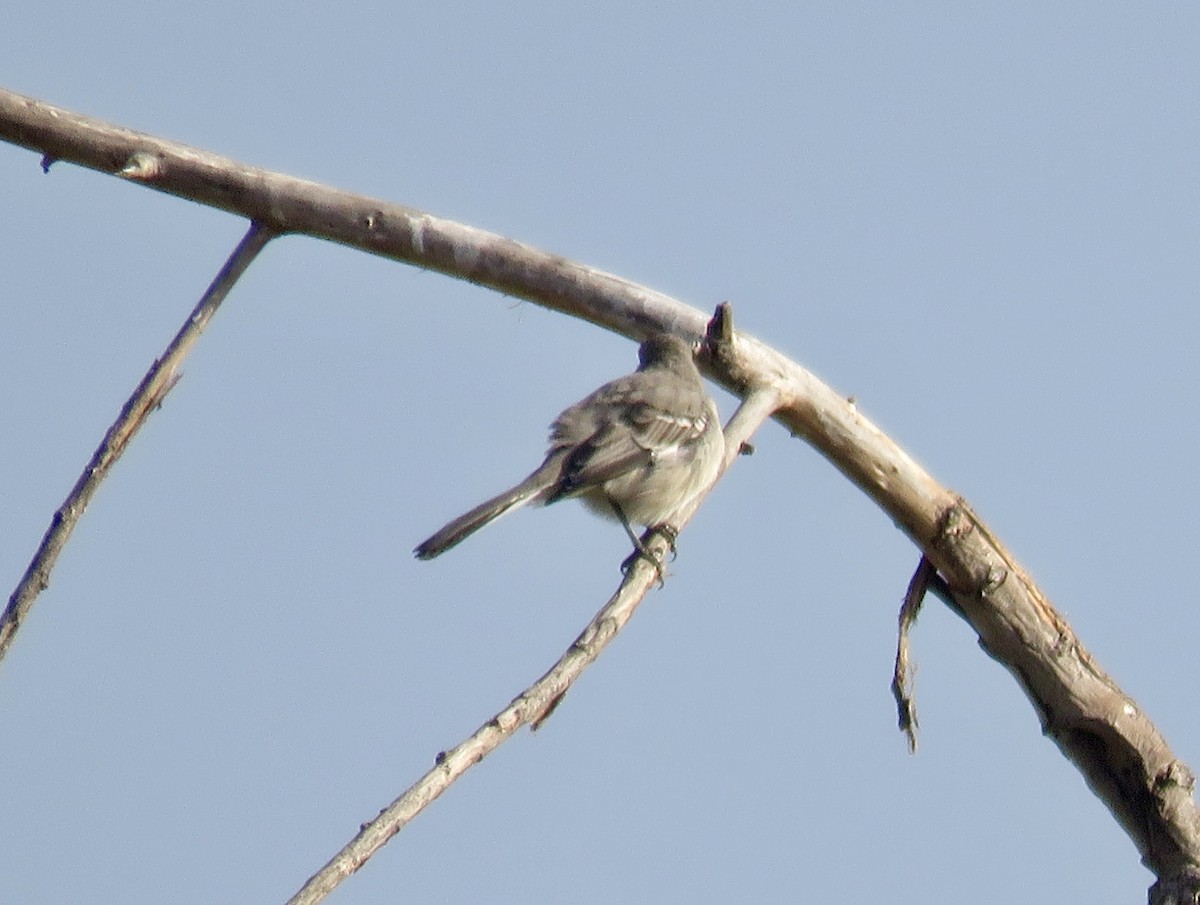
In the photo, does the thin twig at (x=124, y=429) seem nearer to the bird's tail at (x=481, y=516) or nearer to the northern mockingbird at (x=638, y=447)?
the bird's tail at (x=481, y=516)

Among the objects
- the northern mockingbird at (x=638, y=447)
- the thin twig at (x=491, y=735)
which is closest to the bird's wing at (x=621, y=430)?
the northern mockingbird at (x=638, y=447)

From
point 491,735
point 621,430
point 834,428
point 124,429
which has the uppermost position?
point 621,430

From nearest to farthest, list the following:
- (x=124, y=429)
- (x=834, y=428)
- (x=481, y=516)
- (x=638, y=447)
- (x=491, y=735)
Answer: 1. (x=491, y=735)
2. (x=124, y=429)
3. (x=834, y=428)
4. (x=481, y=516)
5. (x=638, y=447)

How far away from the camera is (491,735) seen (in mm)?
3900

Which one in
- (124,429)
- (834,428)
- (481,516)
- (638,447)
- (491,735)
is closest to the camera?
(491,735)

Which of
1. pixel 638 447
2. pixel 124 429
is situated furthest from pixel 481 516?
pixel 124 429

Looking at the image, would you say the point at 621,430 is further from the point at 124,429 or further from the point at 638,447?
the point at 124,429

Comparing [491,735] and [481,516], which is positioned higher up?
[481,516]

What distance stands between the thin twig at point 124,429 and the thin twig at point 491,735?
1.26 meters

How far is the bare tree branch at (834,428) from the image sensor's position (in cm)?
549

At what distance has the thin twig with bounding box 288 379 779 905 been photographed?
3424 mm

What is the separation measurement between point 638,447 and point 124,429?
11.0ft

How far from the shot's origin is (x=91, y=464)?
15.3 ft

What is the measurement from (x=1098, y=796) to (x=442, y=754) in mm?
2967
